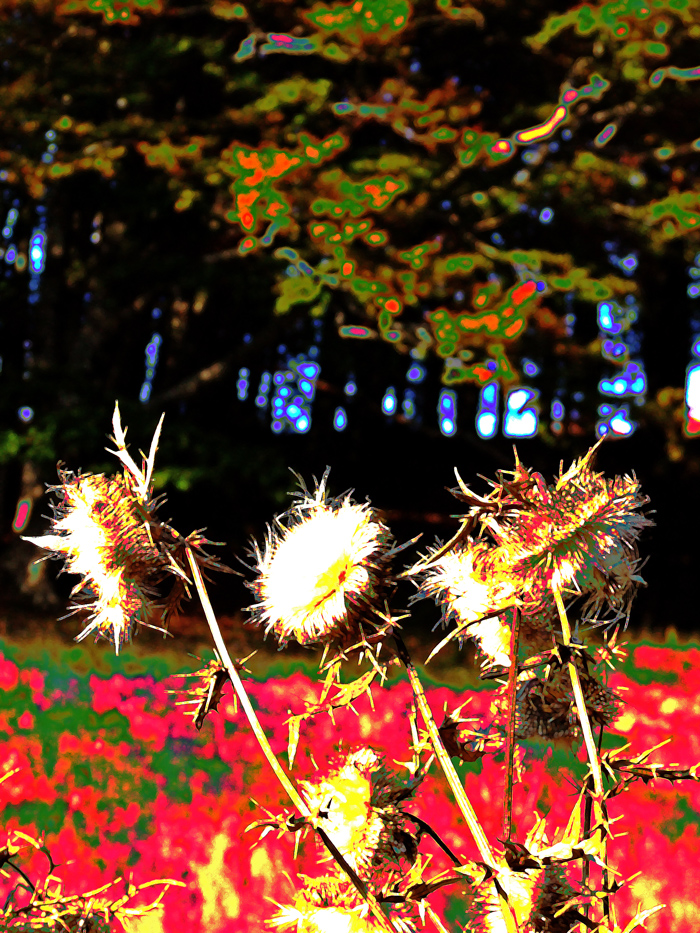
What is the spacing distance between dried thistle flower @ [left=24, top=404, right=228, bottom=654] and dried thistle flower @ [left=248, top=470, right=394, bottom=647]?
0.25ft

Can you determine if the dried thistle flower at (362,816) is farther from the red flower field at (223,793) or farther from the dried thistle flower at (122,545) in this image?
the red flower field at (223,793)

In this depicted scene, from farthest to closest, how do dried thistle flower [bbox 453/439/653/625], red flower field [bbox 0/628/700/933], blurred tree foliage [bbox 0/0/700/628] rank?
blurred tree foliage [bbox 0/0/700/628] → red flower field [bbox 0/628/700/933] → dried thistle flower [bbox 453/439/653/625]

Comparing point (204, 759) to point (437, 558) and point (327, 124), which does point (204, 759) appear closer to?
point (437, 558)

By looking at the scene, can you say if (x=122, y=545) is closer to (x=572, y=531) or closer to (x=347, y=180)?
(x=572, y=531)

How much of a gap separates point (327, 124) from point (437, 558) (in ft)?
28.0

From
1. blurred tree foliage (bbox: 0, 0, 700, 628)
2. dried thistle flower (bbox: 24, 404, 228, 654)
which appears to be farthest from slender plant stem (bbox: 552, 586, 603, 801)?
blurred tree foliage (bbox: 0, 0, 700, 628)

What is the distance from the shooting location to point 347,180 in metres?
8.23

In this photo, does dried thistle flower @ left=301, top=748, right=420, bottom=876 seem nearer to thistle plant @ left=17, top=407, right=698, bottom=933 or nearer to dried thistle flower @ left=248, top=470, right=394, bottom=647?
thistle plant @ left=17, top=407, right=698, bottom=933

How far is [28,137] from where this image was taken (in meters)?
8.89

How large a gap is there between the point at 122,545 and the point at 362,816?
16.1 inches

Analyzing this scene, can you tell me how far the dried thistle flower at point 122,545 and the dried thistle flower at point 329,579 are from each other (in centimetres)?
7

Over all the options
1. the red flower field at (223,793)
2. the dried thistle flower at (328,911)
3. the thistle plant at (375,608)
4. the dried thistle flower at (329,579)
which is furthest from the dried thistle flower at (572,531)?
the red flower field at (223,793)

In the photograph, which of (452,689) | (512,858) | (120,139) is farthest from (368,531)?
(120,139)

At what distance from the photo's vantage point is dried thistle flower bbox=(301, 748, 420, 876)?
3.44ft
